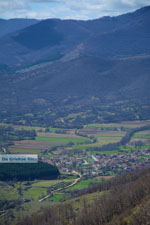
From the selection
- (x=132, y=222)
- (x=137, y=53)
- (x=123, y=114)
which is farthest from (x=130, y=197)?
(x=137, y=53)

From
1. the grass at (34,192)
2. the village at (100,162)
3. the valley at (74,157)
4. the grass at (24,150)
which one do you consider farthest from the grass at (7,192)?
the grass at (24,150)

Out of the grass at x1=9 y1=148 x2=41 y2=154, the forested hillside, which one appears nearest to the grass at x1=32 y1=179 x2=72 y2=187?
the forested hillside

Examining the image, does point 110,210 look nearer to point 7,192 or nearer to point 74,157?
point 7,192

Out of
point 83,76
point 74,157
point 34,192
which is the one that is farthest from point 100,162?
point 83,76

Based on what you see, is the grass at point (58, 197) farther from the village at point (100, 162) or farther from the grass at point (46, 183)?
the village at point (100, 162)

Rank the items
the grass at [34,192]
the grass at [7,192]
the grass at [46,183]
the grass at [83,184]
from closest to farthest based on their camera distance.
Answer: the grass at [7,192] < the grass at [34,192] < the grass at [83,184] < the grass at [46,183]

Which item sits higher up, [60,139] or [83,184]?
[60,139]

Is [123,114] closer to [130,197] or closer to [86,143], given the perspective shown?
[86,143]

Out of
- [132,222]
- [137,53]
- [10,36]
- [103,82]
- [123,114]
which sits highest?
[10,36]

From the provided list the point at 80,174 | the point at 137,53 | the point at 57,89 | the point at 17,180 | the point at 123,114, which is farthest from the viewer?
the point at 137,53
